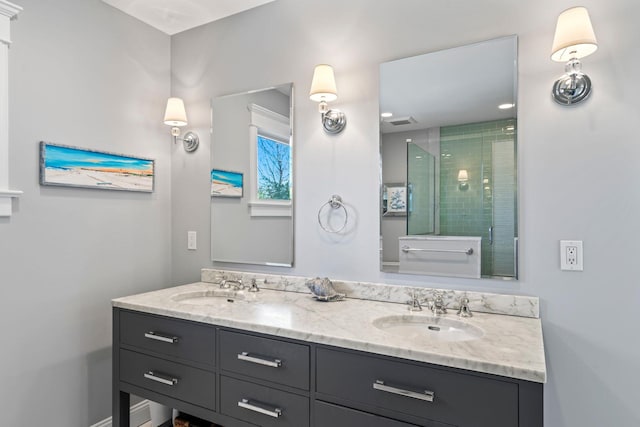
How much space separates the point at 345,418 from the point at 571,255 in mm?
1081

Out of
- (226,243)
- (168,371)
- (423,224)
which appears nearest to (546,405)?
(423,224)

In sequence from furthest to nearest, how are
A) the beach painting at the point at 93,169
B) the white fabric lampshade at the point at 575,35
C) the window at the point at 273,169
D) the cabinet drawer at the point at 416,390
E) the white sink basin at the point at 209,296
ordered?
the window at the point at 273,169
the white sink basin at the point at 209,296
the beach painting at the point at 93,169
the white fabric lampshade at the point at 575,35
the cabinet drawer at the point at 416,390

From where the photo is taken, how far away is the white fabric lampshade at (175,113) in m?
2.42

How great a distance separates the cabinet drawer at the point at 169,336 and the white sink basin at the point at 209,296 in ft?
0.78

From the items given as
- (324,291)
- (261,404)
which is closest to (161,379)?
(261,404)

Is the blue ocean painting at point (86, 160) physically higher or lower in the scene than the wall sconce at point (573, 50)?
lower

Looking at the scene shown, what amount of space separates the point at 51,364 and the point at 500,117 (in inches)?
97.6

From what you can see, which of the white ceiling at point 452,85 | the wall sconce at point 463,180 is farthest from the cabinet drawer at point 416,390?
the white ceiling at point 452,85

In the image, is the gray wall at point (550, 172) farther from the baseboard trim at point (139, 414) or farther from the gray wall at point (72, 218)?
the baseboard trim at point (139, 414)

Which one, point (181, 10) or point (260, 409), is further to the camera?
point (181, 10)

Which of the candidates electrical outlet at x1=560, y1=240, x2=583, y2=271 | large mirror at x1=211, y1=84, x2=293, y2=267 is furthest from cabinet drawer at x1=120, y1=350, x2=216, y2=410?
electrical outlet at x1=560, y1=240, x2=583, y2=271

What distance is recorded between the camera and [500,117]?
1.67 meters

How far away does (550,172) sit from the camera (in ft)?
5.23

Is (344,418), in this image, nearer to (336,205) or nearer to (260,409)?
(260,409)
